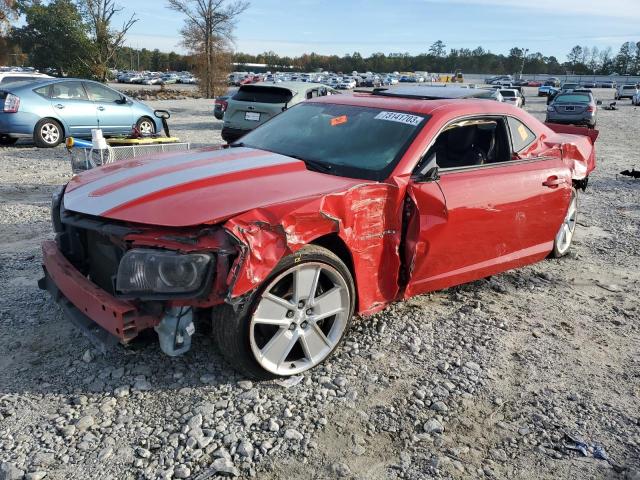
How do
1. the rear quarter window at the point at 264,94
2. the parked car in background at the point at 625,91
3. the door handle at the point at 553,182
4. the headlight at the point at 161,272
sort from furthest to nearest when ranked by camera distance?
the parked car in background at the point at 625,91
the rear quarter window at the point at 264,94
the door handle at the point at 553,182
the headlight at the point at 161,272

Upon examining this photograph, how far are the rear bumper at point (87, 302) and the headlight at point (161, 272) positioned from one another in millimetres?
123

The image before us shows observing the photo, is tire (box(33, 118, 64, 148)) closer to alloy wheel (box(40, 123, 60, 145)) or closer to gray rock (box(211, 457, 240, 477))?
alloy wheel (box(40, 123, 60, 145))

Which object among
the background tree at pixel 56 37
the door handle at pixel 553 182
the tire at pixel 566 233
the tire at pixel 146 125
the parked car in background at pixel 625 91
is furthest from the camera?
the parked car in background at pixel 625 91

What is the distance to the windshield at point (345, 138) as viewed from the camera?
141 inches

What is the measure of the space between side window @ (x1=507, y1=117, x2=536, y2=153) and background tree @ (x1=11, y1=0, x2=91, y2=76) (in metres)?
35.5

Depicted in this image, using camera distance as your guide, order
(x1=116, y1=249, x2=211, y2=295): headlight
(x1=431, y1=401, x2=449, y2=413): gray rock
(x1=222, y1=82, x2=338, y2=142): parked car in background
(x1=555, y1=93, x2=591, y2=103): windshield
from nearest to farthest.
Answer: (x1=116, y1=249, x2=211, y2=295): headlight, (x1=431, y1=401, x2=449, y2=413): gray rock, (x1=222, y1=82, x2=338, y2=142): parked car in background, (x1=555, y1=93, x2=591, y2=103): windshield

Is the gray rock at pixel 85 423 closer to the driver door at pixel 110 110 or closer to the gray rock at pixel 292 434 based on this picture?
the gray rock at pixel 292 434

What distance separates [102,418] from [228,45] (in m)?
35.7

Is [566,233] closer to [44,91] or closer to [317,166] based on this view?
[317,166]

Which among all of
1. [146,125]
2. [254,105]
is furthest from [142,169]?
[146,125]

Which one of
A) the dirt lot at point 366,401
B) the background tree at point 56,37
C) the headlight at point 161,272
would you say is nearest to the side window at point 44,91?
the dirt lot at point 366,401

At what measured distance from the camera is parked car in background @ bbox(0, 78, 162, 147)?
10750 millimetres

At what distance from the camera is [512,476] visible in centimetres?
250

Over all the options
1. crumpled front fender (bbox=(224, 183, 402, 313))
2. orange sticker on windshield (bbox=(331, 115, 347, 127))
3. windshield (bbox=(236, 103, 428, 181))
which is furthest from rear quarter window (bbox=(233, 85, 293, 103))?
crumpled front fender (bbox=(224, 183, 402, 313))
